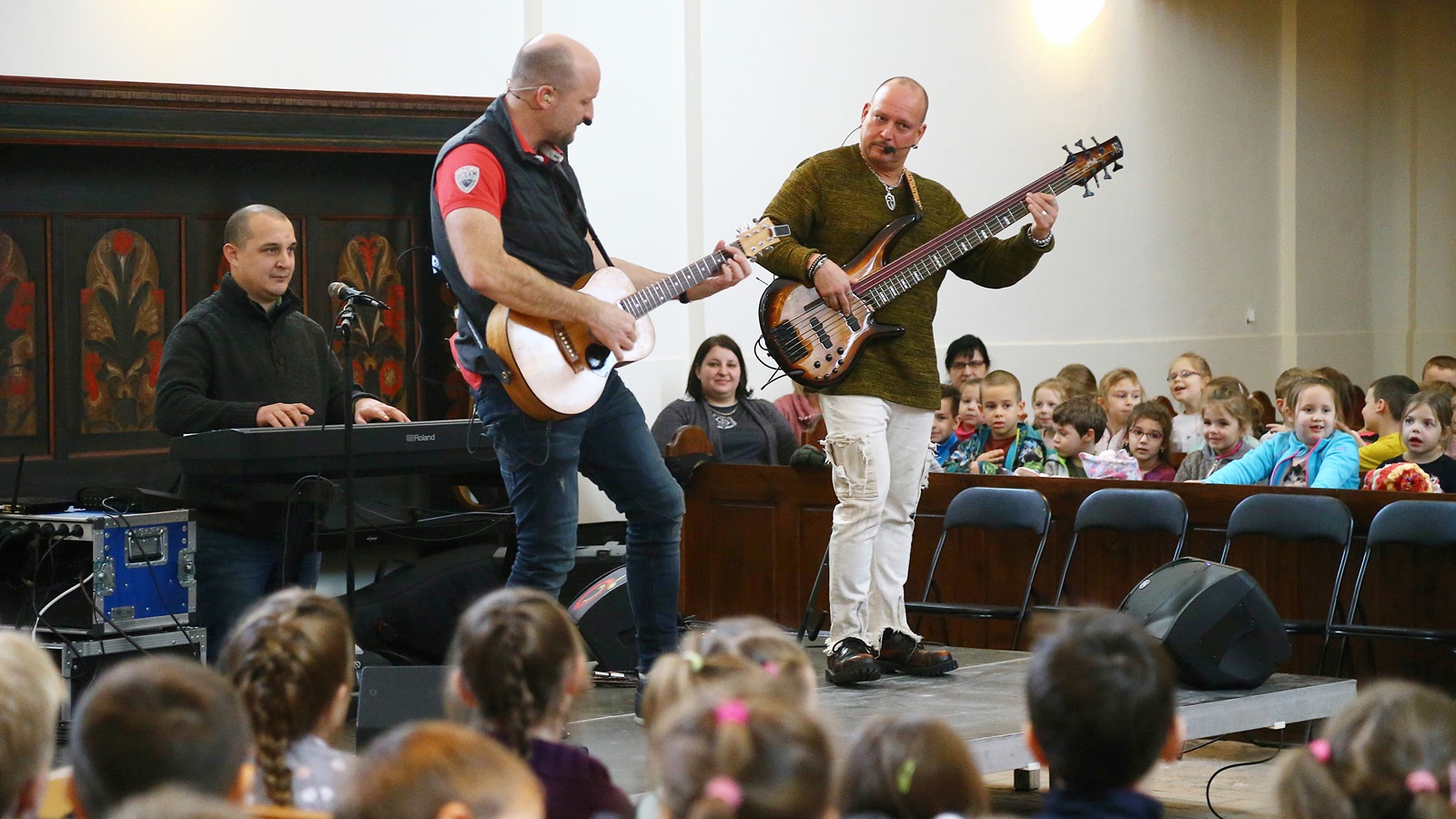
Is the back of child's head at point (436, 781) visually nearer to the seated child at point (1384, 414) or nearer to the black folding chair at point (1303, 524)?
the black folding chair at point (1303, 524)

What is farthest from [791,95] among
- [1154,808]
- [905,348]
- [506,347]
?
[1154,808]

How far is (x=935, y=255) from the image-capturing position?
14.3 feet

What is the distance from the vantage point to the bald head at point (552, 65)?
11.9 feet

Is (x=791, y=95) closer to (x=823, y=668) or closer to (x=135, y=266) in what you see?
(x=135, y=266)

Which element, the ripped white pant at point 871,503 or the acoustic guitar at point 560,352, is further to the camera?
the ripped white pant at point 871,503

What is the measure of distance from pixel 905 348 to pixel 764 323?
0.38m

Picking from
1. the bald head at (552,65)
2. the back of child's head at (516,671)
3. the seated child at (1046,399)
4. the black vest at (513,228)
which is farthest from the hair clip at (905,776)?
the seated child at (1046,399)

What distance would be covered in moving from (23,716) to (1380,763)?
5.17ft

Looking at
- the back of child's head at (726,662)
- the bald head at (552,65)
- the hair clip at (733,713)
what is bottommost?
the back of child's head at (726,662)

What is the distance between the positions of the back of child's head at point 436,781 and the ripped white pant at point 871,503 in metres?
2.59

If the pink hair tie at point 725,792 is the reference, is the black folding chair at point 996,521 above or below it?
below

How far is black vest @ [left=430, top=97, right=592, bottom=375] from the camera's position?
3623mm

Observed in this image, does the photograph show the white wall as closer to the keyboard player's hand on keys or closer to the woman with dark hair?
the woman with dark hair

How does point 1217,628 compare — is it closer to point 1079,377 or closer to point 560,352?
point 560,352
